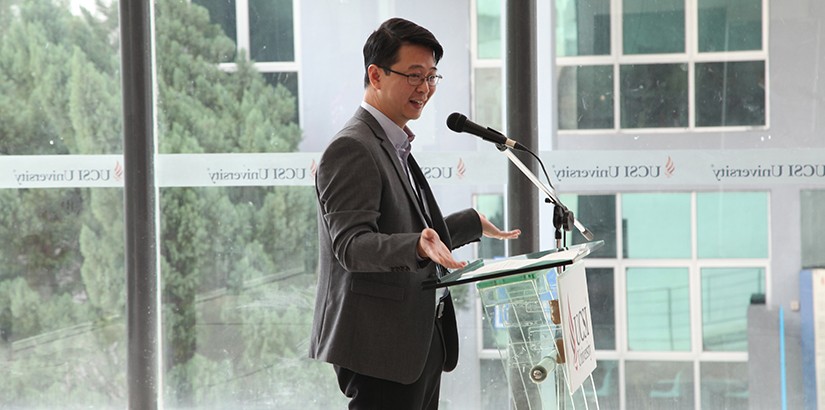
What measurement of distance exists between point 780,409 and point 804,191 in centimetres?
94

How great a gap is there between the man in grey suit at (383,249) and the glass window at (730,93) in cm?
197

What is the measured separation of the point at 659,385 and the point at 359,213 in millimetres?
2440

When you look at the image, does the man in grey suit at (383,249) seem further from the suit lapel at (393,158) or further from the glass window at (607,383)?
the glass window at (607,383)

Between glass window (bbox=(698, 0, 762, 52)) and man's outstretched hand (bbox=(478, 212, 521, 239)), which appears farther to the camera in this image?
glass window (bbox=(698, 0, 762, 52))

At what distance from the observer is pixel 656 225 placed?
158 inches

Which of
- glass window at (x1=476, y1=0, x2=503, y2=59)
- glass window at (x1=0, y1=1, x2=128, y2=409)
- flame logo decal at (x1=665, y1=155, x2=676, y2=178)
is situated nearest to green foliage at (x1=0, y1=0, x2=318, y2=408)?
glass window at (x1=0, y1=1, x2=128, y2=409)

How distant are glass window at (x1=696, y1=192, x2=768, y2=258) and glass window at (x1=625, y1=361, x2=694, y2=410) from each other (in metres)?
0.53

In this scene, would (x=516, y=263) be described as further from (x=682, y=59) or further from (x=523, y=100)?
(x=682, y=59)

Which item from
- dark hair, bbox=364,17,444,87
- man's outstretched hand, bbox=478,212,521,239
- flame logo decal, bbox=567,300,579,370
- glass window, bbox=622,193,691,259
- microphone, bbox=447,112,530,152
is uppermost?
dark hair, bbox=364,17,444,87

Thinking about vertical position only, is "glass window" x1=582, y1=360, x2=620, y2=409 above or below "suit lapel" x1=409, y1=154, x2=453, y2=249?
below

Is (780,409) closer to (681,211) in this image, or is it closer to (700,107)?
(681,211)

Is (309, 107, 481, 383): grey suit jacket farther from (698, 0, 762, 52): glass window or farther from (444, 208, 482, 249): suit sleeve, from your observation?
(698, 0, 762, 52): glass window

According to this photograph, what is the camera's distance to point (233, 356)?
4340mm

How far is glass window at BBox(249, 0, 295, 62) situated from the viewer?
13.8ft
